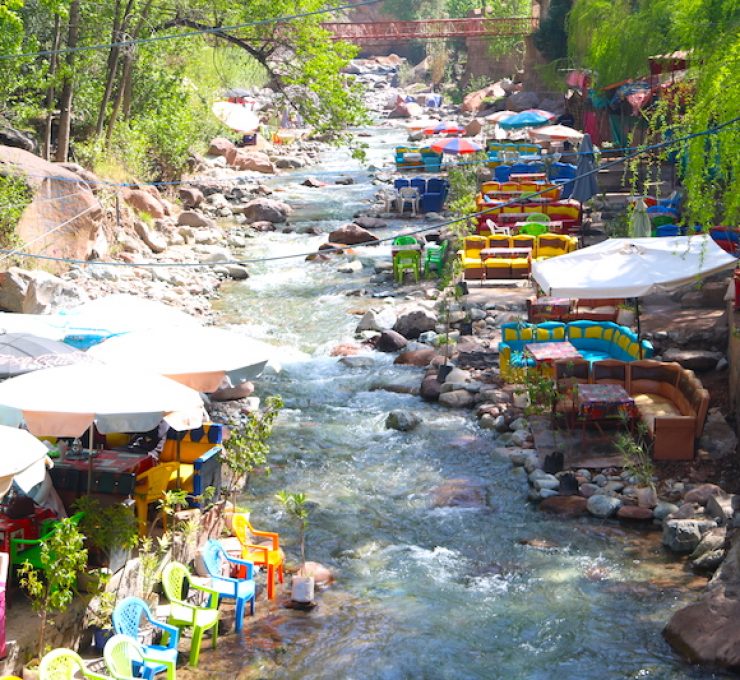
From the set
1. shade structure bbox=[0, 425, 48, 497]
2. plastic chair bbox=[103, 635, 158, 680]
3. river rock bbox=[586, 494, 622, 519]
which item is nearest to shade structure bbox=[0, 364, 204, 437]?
shade structure bbox=[0, 425, 48, 497]

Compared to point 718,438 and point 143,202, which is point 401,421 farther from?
point 143,202

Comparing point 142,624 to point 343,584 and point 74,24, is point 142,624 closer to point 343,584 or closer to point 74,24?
point 343,584

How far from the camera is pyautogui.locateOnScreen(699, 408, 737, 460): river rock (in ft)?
39.2

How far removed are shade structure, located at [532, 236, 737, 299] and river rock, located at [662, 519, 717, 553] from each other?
131 inches

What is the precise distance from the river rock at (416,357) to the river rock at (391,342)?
506 mm

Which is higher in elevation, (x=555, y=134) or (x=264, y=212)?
(x=555, y=134)

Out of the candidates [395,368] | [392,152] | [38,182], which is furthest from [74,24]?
[392,152]

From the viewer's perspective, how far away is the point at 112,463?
31.8 ft

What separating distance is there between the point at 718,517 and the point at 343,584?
3610 mm

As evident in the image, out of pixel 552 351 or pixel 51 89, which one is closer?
pixel 552 351

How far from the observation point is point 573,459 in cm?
1227

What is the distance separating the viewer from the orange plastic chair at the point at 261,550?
9.70 metres

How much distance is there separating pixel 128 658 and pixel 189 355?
3.61 meters

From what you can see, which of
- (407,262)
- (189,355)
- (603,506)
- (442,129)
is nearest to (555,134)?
(442,129)
